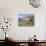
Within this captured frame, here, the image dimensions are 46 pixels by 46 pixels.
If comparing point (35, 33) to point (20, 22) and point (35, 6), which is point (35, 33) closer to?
point (20, 22)

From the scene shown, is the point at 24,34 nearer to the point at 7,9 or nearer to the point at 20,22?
the point at 20,22

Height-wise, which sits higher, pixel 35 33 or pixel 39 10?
pixel 39 10

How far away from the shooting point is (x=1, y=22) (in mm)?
4070

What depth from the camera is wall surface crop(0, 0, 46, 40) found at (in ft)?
13.3

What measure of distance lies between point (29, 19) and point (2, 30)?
0.97 m

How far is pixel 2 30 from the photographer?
4047mm

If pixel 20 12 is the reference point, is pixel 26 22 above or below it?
below

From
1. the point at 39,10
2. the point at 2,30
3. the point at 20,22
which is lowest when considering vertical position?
the point at 2,30

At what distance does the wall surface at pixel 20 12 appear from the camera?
4.05 m

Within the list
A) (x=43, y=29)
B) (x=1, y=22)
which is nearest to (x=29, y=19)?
(x=43, y=29)

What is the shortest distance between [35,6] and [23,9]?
1.36 feet

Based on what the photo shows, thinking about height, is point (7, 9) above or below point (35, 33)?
above

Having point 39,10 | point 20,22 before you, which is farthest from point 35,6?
point 20,22

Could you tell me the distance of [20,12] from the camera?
411cm
